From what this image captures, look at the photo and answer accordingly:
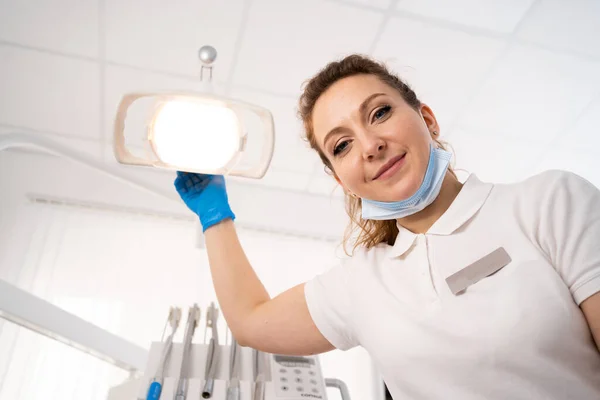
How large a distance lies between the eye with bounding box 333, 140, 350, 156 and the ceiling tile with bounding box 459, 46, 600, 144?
1763 mm

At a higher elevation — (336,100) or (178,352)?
(336,100)

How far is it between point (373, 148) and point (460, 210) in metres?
0.21

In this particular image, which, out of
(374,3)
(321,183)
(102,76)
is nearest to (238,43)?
(374,3)

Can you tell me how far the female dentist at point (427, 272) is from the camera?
65 cm

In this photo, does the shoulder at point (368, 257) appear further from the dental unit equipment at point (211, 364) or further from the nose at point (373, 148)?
the dental unit equipment at point (211, 364)

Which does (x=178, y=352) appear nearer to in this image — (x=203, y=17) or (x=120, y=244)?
(x=203, y=17)

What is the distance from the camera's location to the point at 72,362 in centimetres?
203

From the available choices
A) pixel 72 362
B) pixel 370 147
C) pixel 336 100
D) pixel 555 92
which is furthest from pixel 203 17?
pixel 555 92

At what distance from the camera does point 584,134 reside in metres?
2.76

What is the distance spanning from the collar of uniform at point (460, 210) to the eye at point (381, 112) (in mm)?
230

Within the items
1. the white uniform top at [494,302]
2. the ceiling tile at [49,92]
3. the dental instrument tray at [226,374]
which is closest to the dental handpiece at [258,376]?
the dental instrument tray at [226,374]

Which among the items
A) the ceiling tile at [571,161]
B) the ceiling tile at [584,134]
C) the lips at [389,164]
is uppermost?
the ceiling tile at [584,134]

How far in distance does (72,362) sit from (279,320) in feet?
5.07

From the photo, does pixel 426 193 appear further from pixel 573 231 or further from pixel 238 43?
pixel 238 43
